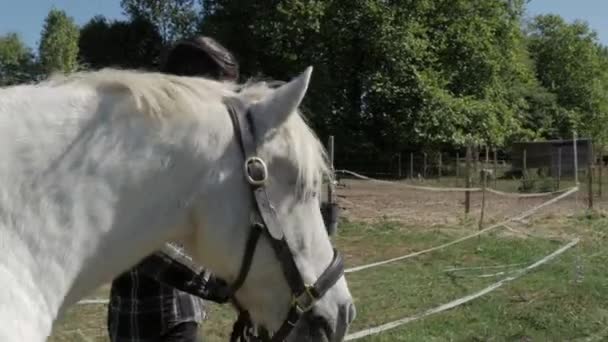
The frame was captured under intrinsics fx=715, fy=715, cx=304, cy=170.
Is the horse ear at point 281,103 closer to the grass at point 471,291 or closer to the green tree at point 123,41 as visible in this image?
the grass at point 471,291

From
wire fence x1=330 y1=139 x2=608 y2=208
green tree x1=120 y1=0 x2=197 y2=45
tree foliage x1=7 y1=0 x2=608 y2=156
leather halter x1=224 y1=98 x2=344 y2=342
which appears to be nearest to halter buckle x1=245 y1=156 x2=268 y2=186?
leather halter x1=224 y1=98 x2=344 y2=342

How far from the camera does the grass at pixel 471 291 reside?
203 inches

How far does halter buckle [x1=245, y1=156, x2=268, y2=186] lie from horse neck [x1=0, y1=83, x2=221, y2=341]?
0.08 metres

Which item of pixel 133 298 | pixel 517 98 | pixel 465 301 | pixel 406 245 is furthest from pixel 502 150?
pixel 133 298

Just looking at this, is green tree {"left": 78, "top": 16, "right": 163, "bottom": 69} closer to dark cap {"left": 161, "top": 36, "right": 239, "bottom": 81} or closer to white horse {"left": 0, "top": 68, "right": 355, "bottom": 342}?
dark cap {"left": 161, "top": 36, "right": 239, "bottom": 81}

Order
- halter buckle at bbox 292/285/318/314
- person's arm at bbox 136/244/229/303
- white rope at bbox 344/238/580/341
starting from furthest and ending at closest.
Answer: white rope at bbox 344/238/580/341, person's arm at bbox 136/244/229/303, halter buckle at bbox 292/285/318/314

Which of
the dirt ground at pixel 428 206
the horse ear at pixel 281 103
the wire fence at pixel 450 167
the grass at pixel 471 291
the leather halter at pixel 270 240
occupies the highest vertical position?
the horse ear at pixel 281 103

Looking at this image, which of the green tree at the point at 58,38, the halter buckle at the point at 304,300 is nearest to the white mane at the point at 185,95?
the halter buckle at the point at 304,300

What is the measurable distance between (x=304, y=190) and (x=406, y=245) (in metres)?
8.58

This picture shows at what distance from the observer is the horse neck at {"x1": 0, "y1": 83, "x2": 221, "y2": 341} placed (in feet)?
3.74

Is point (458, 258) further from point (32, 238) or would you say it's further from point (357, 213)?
point (32, 238)

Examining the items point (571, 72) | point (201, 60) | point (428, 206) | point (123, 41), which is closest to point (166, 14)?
point (123, 41)

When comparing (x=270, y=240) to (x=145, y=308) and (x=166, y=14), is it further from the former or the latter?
(x=166, y=14)

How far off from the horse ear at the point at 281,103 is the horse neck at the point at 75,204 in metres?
0.15
